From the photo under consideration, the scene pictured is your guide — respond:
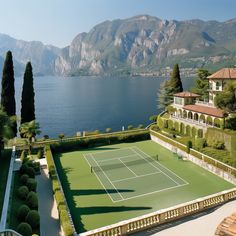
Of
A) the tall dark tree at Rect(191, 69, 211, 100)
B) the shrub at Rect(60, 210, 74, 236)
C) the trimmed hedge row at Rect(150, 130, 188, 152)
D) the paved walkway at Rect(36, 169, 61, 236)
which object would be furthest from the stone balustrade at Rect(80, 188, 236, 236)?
the tall dark tree at Rect(191, 69, 211, 100)

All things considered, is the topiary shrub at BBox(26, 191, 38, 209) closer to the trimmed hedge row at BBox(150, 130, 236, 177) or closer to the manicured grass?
the manicured grass

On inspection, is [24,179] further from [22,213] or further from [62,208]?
[62,208]

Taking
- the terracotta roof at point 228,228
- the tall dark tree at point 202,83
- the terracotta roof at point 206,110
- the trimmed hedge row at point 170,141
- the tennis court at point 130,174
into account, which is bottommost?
the tennis court at point 130,174

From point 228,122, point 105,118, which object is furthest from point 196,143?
point 105,118

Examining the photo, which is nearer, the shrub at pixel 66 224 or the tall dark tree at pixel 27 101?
the shrub at pixel 66 224

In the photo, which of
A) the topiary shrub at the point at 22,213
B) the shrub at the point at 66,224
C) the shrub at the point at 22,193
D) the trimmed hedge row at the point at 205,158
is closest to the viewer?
the shrub at the point at 66,224

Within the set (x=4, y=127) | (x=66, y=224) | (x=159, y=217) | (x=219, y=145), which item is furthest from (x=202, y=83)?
(x=66, y=224)

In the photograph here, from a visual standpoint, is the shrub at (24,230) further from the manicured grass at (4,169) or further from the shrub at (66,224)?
the manicured grass at (4,169)

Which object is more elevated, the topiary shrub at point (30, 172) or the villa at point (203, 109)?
the villa at point (203, 109)

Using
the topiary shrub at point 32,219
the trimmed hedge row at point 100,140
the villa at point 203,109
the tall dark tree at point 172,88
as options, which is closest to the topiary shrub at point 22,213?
the topiary shrub at point 32,219

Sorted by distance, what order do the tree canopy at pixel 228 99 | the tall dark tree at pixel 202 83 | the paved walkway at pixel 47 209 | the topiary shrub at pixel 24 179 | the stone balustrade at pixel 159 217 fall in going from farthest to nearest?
the tall dark tree at pixel 202 83 → the tree canopy at pixel 228 99 → the topiary shrub at pixel 24 179 → the paved walkway at pixel 47 209 → the stone balustrade at pixel 159 217
